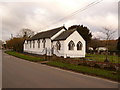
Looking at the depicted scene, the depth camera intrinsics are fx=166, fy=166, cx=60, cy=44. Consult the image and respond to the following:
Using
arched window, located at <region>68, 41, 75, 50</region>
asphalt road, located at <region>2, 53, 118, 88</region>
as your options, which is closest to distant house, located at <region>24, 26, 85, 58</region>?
arched window, located at <region>68, 41, 75, 50</region>

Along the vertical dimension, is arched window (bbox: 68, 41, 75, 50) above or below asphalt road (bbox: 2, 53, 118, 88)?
above

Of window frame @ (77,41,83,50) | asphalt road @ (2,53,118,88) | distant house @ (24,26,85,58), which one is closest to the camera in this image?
asphalt road @ (2,53,118,88)

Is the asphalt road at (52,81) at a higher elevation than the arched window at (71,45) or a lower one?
lower

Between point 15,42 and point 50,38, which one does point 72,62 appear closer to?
point 50,38

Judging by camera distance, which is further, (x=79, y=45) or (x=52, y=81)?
(x=79, y=45)

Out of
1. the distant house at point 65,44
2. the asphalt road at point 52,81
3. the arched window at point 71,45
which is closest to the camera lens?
the asphalt road at point 52,81

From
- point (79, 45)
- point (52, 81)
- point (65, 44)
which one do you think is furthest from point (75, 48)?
point (52, 81)

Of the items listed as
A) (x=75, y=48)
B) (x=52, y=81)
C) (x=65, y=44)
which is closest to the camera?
(x=52, y=81)

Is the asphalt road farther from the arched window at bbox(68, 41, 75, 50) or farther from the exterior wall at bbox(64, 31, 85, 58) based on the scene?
the arched window at bbox(68, 41, 75, 50)

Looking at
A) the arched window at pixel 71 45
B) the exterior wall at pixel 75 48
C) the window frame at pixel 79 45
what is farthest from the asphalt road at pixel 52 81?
the window frame at pixel 79 45

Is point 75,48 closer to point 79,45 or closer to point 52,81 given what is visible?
point 79,45

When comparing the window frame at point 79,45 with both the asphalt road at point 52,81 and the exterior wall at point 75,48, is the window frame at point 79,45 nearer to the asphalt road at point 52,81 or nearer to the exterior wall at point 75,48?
the exterior wall at point 75,48

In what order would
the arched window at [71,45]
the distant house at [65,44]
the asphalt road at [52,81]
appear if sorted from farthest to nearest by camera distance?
1. the arched window at [71,45]
2. the distant house at [65,44]
3. the asphalt road at [52,81]

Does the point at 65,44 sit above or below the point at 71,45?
above
